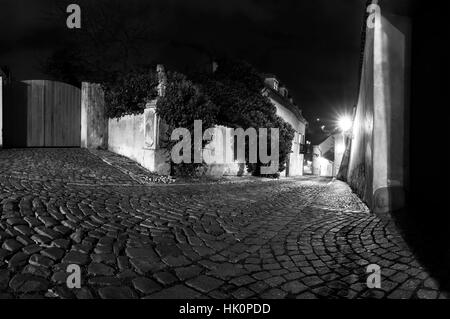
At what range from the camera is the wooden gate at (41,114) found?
1041 cm

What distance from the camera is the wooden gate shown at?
10406mm

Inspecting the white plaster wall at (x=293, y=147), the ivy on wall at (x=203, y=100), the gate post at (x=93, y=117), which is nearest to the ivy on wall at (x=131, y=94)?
the ivy on wall at (x=203, y=100)

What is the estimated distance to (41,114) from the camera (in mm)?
11070

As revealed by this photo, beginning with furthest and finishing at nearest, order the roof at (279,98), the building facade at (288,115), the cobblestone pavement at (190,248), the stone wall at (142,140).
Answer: the building facade at (288,115), the roof at (279,98), the stone wall at (142,140), the cobblestone pavement at (190,248)

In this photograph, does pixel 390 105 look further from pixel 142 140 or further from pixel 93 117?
pixel 93 117

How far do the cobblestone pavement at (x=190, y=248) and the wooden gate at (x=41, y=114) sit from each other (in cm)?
587

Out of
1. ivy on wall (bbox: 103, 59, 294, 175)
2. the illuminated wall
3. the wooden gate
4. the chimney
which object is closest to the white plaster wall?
the chimney

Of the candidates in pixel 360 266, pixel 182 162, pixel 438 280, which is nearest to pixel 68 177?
pixel 182 162

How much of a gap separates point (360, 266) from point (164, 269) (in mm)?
1914

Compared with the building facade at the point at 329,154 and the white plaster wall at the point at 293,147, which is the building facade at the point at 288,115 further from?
the building facade at the point at 329,154

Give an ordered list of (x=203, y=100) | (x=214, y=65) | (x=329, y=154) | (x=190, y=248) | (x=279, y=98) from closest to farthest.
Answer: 1. (x=190, y=248)
2. (x=203, y=100)
3. (x=214, y=65)
4. (x=279, y=98)
5. (x=329, y=154)

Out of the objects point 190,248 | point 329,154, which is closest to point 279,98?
point 329,154

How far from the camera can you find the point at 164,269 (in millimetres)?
2689

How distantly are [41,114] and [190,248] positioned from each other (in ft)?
35.1
